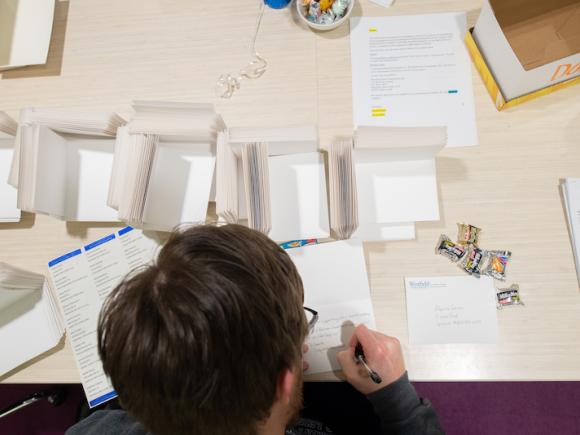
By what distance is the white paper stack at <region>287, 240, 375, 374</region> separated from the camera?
81cm

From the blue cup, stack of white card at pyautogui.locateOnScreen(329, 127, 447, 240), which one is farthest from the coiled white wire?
stack of white card at pyautogui.locateOnScreen(329, 127, 447, 240)

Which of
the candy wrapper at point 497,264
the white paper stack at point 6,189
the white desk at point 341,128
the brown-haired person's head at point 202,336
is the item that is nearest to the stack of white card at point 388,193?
the white desk at point 341,128

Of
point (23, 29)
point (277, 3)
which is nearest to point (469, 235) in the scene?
point (277, 3)

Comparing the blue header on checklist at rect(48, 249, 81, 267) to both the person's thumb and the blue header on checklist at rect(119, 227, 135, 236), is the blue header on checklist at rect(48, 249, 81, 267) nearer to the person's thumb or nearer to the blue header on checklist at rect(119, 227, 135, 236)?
the blue header on checklist at rect(119, 227, 135, 236)

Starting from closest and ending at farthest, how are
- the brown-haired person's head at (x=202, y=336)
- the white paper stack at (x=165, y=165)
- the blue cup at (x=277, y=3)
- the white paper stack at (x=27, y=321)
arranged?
the brown-haired person's head at (x=202, y=336)
the white paper stack at (x=165, y=165)
the white paper stack at (x=27, y=321)
the blue cup at (x=277, y=3)

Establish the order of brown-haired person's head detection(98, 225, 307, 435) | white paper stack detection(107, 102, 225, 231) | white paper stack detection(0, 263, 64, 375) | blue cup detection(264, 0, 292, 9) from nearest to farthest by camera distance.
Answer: brown-haired person's head detection(98, 225, 307, 435) < white paper stack detection(107, 102, 225, 231) < white paper stack detection(0, 263, 64, 375) < blue cup detection(264, 0, 292, 9)

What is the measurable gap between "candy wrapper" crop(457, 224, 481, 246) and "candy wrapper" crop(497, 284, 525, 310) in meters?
0.11

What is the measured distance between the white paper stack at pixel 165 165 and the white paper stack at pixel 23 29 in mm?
460

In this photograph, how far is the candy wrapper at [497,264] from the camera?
0.81 m

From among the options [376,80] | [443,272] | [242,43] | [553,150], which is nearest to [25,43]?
[242,43]

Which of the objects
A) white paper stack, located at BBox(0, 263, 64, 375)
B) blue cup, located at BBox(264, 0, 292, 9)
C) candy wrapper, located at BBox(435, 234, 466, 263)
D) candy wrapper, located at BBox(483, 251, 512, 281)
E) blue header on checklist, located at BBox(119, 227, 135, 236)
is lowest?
white paper stack, located at BBox(0, 263, 64, 375)

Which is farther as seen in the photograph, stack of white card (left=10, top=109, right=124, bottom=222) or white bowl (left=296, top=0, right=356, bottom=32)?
white bowl (left=296, top=0, right=356, bottom=32)

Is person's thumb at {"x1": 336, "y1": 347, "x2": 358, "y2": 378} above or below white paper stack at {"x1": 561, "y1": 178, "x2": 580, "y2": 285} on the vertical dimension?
below

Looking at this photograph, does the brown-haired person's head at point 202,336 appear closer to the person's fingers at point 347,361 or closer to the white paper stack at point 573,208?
the person's fingers at point 347,361
